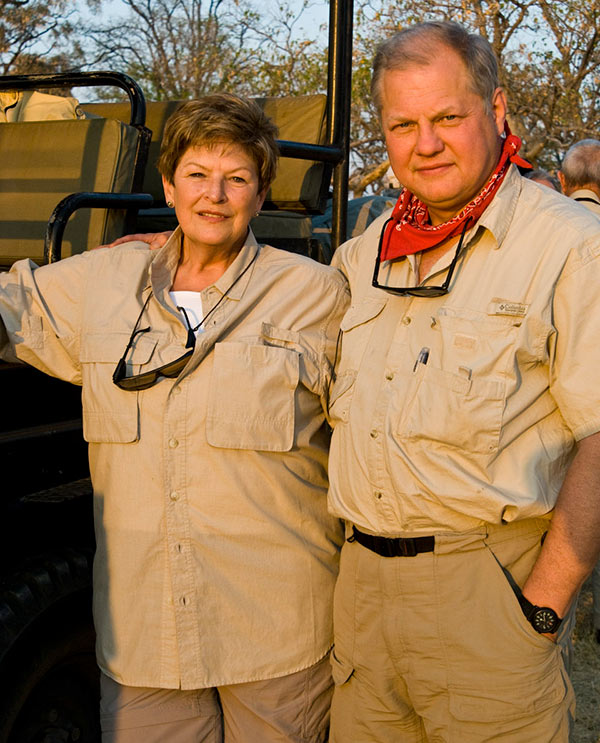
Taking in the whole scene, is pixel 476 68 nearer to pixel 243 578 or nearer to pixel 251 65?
pixel 243 578

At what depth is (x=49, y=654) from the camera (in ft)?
8.16

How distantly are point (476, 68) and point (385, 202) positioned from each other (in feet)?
7.21

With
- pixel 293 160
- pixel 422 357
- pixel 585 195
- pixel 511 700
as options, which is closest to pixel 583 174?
pixel 585 195

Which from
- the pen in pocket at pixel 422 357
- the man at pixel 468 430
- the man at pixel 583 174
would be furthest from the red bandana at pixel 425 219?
the man at pixel 583 174

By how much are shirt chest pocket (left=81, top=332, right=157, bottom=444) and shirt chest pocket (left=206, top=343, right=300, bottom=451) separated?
182mm

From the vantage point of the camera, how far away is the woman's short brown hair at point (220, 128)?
2.35 m

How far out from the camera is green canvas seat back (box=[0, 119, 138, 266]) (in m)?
3.07

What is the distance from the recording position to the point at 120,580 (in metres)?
2.25

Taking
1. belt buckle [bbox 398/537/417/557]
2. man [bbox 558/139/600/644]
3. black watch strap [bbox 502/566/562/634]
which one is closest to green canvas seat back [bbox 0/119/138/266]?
belt buckle [bbox 398/537/417/557]

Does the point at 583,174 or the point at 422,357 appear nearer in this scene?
the point at 422,357

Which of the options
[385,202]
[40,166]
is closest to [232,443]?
[40,166]

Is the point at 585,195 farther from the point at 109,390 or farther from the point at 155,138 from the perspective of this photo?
the point at 109,390

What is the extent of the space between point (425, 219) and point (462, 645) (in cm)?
95

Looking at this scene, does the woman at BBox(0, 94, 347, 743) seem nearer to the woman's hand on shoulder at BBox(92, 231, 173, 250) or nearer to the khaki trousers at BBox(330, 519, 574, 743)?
the woman's hand on shoulder at BBox(92, 231, 173, 250)
